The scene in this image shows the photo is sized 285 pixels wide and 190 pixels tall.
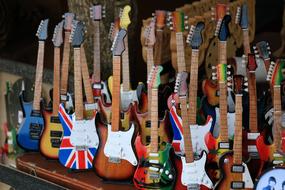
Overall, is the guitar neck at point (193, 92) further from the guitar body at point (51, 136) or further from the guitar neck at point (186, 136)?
the guitar body at point (51, 136)

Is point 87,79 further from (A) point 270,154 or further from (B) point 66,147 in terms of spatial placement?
(A) point 270,154

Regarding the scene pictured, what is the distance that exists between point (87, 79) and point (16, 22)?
214 centimetres

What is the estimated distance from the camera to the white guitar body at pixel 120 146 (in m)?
2.27

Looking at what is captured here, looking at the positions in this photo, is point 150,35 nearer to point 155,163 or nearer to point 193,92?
point 193,92

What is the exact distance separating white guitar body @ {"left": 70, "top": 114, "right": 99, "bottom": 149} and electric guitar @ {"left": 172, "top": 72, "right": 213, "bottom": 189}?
436 mm

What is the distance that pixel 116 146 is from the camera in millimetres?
2289

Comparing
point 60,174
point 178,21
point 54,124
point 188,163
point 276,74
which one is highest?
point 178,21

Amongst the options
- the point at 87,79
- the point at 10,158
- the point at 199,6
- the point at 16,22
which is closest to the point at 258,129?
the point at 87,79

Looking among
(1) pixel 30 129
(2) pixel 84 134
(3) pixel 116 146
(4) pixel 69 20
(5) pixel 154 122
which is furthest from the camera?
(1) pixel 30 129

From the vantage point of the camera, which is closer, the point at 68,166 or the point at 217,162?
the point at 217,162

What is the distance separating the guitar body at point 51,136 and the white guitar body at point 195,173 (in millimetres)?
696

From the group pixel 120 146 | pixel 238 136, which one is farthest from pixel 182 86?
pixel 120 146

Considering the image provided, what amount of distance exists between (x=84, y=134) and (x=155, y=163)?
387 mm

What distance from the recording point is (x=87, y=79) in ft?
8.07
